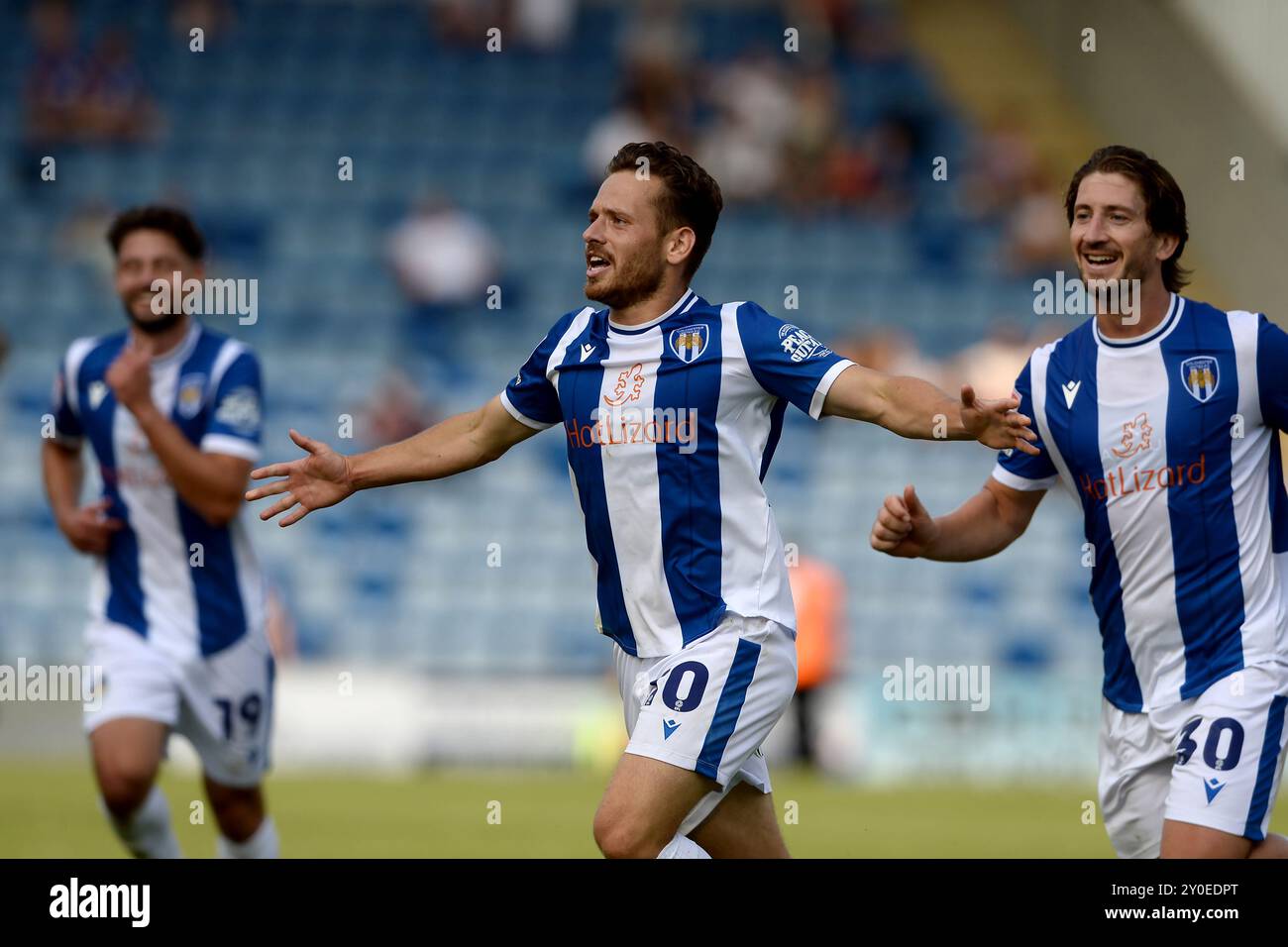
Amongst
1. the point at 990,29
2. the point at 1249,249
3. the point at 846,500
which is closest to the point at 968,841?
the point at 846,500

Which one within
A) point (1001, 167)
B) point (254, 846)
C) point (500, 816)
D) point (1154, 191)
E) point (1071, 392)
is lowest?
point (500, 816)

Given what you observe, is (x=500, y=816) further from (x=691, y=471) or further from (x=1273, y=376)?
(x=1273, y=376)

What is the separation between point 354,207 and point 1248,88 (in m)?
9.31

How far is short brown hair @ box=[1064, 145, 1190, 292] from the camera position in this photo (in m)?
5.99

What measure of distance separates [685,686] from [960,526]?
1.24 metres

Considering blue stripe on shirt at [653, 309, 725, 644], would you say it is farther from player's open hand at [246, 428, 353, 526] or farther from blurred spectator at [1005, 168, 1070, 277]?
blurred spectator at [1005, 168, 1070, 277]

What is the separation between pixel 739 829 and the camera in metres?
5.92

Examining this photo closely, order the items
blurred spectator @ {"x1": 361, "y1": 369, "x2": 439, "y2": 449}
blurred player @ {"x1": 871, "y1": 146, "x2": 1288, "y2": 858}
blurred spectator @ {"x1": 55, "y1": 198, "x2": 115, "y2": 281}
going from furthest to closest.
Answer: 1. blurred spectator @ {"x1": 55, "y1": 198, "x2": 115, "y2": 281}
2. blurred spectator @ {"x1": 361, "y1": 369, "x2": 439, "y2": 449}
3. blurred player @ {"x1": 871, "y1": 146, "x2": 1288, "y2": 858}

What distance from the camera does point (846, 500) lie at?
58.4 feet

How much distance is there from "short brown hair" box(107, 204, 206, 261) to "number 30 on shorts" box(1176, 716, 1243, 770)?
4.41 metres

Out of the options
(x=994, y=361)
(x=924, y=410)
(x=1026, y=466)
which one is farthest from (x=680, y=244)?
(x=994, y=361)

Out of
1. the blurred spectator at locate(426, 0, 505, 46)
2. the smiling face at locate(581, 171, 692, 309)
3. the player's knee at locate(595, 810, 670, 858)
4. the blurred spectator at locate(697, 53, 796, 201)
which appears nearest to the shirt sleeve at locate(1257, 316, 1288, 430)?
the smiling face at locate(581, 171, 692, 309)

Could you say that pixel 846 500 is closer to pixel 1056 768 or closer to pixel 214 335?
pixel 1056 768

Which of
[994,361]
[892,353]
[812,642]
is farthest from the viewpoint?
[892,353]
